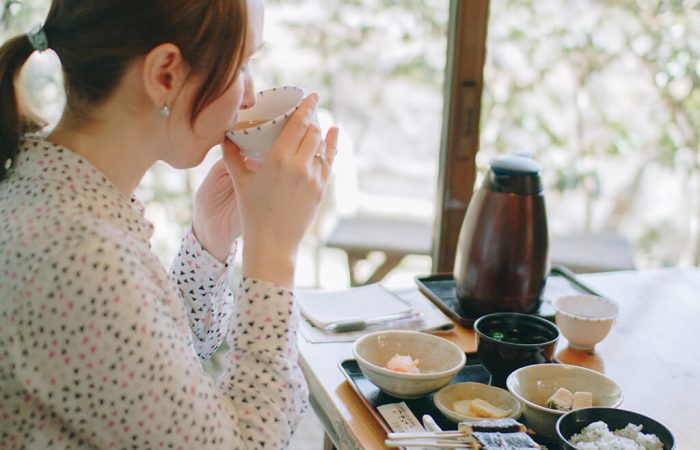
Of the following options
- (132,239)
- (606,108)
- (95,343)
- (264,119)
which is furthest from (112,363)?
(606,108)

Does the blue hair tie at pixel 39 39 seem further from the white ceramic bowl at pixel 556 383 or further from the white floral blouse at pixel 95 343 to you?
the white ceramic bowl at pixel 556 383

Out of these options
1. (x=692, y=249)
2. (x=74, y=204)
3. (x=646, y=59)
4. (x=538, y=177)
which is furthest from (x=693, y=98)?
(x=74, y=204)

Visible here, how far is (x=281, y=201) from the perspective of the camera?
99cm

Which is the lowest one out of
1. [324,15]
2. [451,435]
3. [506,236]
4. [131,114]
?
[451,435]

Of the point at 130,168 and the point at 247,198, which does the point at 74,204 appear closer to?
the point at 130,168

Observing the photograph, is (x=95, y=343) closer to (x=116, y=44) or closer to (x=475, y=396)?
(x=116, y=44)

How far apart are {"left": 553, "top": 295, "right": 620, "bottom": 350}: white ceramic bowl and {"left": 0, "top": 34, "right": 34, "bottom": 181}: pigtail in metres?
0.95

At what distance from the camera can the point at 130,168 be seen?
97 centimetres

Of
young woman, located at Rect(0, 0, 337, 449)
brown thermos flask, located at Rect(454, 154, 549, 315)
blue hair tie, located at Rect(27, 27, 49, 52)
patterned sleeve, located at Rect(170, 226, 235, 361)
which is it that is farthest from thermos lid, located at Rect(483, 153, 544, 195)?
blue hair tie, located at Rect(27, 27, 49, 52)

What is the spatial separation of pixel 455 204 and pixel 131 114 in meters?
1.29

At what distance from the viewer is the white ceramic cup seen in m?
1.02

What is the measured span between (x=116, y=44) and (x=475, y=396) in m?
0.71

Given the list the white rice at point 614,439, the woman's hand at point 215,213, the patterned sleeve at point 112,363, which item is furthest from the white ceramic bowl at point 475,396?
the woman's hand at point 215,213

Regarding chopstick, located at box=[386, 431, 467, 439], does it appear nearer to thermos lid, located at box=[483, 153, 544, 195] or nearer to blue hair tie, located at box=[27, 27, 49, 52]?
thermos lid, located at box=[483, 153, 544, 195]
